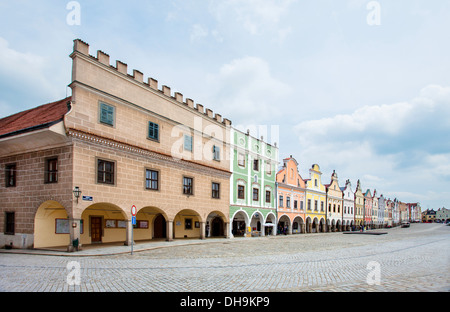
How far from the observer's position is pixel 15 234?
19672mm

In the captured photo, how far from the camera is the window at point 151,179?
76.2 ft

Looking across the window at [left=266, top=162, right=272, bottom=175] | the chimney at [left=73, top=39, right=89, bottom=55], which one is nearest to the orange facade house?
the window at [left=266, top=162, right=272, bottom=175]

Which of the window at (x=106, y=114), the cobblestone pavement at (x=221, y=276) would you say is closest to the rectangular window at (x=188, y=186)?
the window at (x=106, y=114)

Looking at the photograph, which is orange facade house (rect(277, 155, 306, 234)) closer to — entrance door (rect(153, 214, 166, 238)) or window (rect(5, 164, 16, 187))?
entrance door (rect(153, 214, 166, 238))

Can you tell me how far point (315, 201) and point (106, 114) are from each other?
3892 cm

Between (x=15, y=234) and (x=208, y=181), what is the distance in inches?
588

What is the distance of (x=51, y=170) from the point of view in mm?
19000

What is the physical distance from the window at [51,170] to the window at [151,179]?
5.91 metres

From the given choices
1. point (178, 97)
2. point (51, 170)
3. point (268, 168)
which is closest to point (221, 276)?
point (51, 170)

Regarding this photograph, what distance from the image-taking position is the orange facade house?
42.1 metres

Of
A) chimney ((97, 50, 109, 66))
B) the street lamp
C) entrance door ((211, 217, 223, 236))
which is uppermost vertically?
chimney ((97, 50, 109, 66))

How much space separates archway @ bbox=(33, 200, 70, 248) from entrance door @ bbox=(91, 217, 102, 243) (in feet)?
6.04

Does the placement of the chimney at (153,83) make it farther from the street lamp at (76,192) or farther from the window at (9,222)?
the window at (9,222)

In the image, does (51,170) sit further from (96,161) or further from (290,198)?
(290,198)
